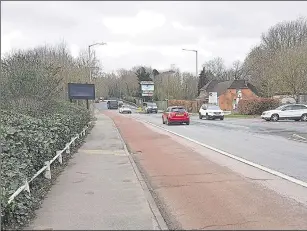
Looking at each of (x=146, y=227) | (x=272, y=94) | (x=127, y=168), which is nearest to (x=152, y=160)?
(x=127, y=168)

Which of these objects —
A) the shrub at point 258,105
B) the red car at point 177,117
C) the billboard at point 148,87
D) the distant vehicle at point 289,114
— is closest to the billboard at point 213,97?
the billboard at point 148,87

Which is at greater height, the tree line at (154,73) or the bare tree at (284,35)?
the bare tree at (284,35)

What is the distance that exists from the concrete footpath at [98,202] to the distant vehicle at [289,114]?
27661 millimetres

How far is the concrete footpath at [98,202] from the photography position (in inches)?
225

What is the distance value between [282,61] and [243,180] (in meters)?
37.5

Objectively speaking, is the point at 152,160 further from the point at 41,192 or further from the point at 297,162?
the point at 41,192

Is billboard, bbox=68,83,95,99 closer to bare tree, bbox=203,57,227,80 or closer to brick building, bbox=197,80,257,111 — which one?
brick building, bbox=197,80,257,111

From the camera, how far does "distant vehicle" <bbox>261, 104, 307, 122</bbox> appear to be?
121ft

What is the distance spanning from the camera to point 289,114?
36969mm

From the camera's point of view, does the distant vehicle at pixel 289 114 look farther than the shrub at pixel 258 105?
No

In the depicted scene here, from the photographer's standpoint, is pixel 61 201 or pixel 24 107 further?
pixel 24 107

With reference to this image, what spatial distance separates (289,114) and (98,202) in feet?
107

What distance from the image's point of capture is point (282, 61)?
44.3m

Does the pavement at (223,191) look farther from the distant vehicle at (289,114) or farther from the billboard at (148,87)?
the billboard at (148,87)
